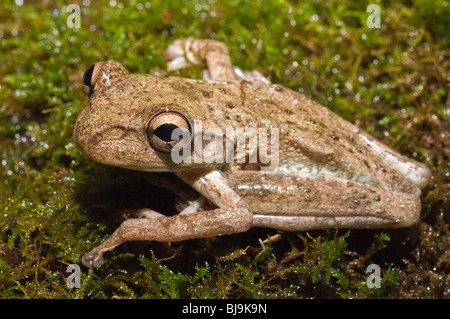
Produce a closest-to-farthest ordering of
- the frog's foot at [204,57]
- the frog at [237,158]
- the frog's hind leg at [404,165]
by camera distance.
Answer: the frog at [237,158], the frog's hind leg at [404,165], the frog's foot at [204,57]

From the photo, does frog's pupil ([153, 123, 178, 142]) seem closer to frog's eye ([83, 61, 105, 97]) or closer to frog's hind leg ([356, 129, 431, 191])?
frog's eye ([83, 61, 105, 97])

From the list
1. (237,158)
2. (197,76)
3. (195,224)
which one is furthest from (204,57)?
(195,224)

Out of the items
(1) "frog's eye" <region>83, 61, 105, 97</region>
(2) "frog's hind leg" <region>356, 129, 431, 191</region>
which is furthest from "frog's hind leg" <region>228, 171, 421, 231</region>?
(1) "frog's eye" <region>83, 61, 105, 97</region>

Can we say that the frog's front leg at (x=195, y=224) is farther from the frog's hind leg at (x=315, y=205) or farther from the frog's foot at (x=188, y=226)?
the frog's hind leg at (x=315, y=205)

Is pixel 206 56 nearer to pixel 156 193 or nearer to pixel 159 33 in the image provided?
pixel 159 33

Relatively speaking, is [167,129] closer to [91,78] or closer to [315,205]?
[91,78]

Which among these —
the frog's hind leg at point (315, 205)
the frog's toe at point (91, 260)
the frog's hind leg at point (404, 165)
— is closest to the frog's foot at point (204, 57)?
the frog's hind leg at point (315, 205)

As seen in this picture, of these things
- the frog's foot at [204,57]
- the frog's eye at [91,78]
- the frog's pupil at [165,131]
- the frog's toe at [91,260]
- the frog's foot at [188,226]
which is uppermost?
the frog's foot at [204,57]
